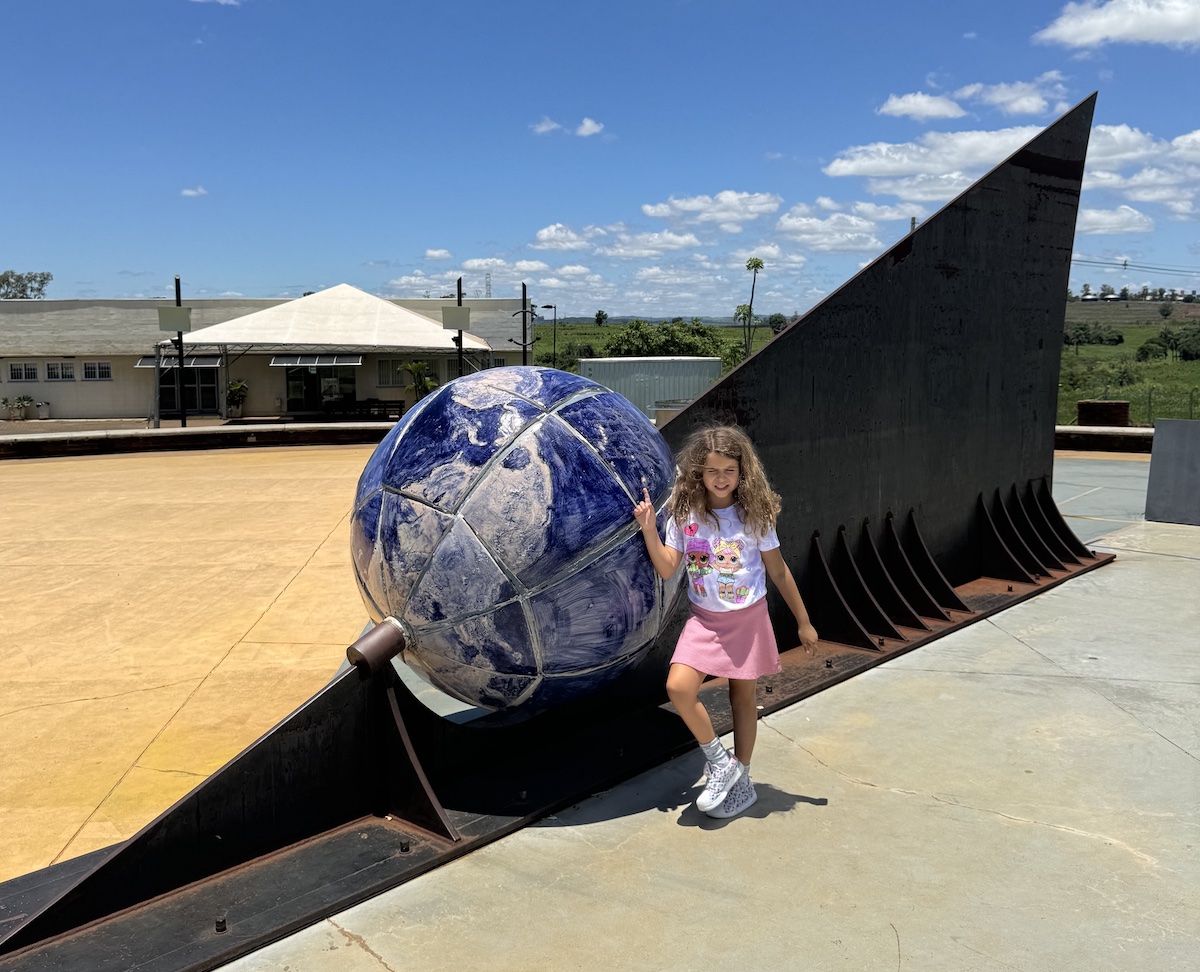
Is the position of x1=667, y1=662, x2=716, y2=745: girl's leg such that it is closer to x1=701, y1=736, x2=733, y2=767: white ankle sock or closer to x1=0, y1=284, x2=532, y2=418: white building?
x1=701, y1=736, x2=733, y2=767: white ankle sock

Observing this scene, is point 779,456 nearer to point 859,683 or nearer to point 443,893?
point 859,683

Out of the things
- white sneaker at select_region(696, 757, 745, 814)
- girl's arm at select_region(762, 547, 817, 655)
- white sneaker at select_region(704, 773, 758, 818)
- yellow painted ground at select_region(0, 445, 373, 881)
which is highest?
girl's arm at select_region(762, 547, 817, 655)

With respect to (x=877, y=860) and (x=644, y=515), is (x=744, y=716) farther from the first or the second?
(x=644, y=515)

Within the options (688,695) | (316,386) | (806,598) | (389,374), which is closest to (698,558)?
(688,695)

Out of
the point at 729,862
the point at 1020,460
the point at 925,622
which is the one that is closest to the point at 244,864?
the point at 729,862

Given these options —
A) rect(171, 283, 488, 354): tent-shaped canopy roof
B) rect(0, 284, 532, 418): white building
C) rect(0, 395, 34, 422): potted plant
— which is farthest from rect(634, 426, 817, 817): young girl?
rect(0, 395, 34, 422): potted plant

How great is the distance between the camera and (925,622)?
7078mm

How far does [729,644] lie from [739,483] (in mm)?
659

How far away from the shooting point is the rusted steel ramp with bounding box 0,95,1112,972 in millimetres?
3535

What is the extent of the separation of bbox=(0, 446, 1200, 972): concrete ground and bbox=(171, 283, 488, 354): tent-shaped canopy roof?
64.4 feet

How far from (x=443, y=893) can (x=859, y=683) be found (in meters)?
3.13

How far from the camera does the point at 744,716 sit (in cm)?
434

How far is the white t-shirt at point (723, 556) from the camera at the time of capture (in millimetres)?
4207

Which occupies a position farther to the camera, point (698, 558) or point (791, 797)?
point (791, 797)
